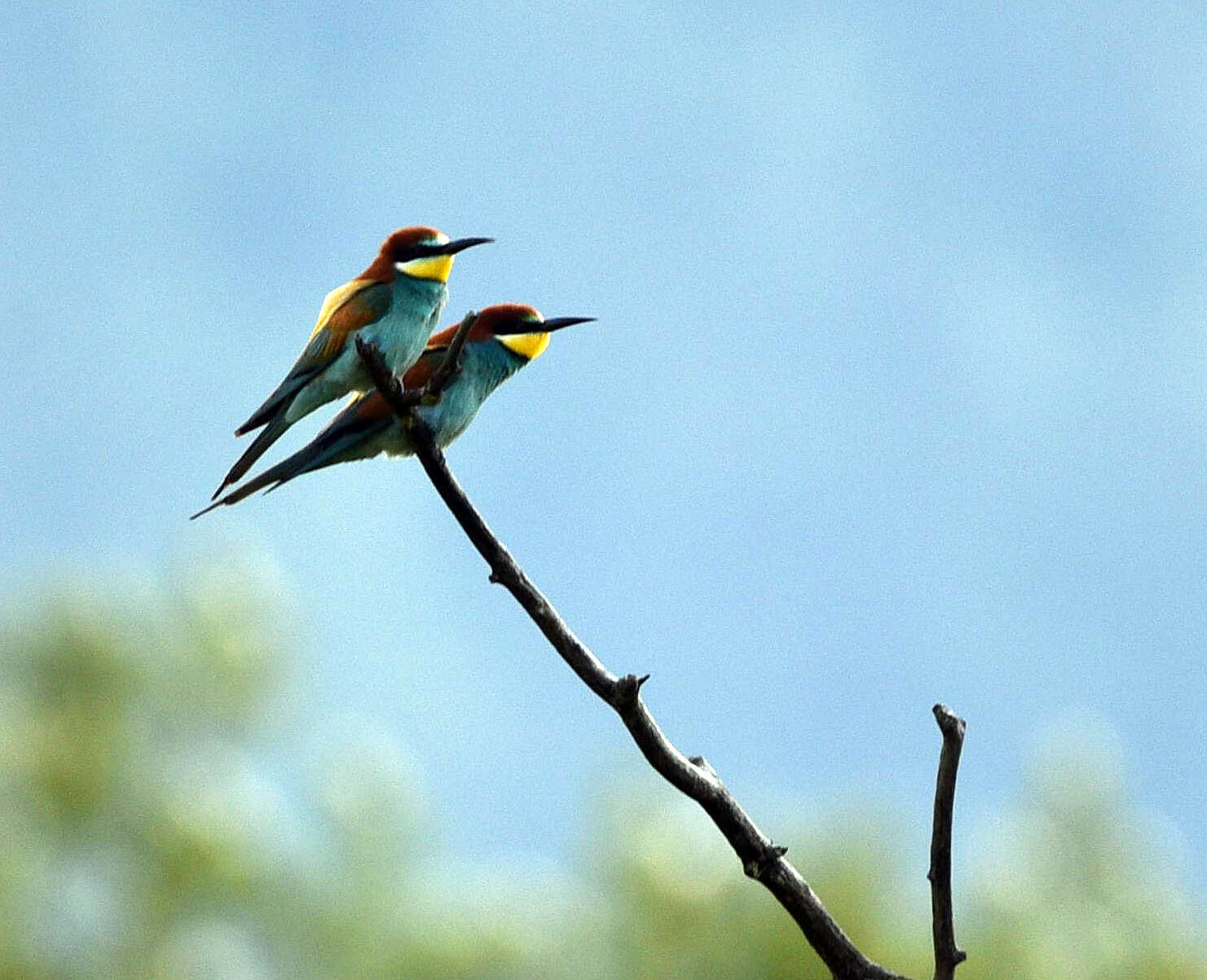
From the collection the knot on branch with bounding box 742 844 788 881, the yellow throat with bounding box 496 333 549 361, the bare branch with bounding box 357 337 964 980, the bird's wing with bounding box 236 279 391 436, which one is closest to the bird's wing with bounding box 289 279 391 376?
the bird's wing with bounding box 236 279 391 436

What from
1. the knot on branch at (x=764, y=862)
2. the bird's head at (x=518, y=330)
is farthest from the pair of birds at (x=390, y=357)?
the knot on branch at (x=764, y=862)

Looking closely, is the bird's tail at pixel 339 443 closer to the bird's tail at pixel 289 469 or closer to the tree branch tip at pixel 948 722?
the bird's tail at pixel 289 469

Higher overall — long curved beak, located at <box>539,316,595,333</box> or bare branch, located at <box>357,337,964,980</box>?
long curved beak, located at <box>539,316,595,333</box>

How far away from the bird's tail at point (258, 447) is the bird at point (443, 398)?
6 cm

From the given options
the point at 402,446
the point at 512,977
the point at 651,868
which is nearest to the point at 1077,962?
the point at 651,868

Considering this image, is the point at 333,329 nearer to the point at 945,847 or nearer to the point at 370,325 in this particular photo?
the point at 370,325

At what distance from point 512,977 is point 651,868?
1179mm

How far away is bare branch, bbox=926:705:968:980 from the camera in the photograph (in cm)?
237

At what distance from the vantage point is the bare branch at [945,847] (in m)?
2.37

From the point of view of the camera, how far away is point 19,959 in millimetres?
10359

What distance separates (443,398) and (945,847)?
1657 millimetres

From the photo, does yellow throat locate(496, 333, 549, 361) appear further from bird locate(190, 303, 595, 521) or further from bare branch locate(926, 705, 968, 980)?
bare branch locate(926, 705, 968, 980)

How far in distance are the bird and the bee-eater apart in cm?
7

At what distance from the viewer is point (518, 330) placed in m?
3.80
